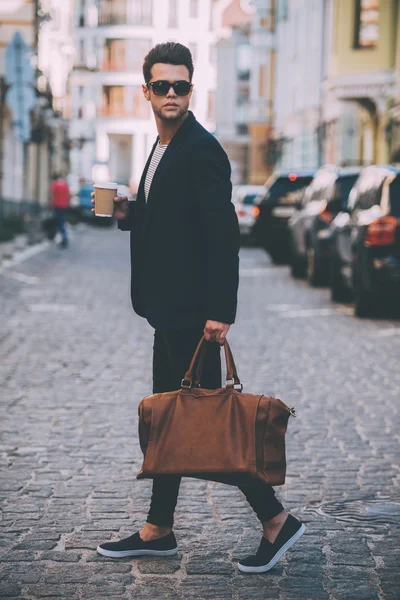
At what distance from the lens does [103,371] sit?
10562mm

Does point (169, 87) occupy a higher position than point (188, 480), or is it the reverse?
point (169, 87)

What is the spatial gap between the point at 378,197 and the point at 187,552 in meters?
10.5

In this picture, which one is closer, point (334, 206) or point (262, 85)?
point (334, 206)

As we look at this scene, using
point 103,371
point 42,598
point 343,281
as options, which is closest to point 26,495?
point 42,598

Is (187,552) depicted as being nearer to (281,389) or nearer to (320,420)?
(320,420)

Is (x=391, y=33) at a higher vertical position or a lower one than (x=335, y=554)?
higher

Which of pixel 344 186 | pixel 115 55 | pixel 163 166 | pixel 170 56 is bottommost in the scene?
pixel 344 186

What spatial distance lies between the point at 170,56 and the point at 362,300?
10.6 m

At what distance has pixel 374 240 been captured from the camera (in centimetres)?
1478

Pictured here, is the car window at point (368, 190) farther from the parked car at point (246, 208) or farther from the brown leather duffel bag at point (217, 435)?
the parked car at point (246, 208)

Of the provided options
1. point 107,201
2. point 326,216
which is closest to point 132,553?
point 107,201

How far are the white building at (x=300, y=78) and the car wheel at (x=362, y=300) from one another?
32174 millimetres

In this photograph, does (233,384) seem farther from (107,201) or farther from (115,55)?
(115,55)

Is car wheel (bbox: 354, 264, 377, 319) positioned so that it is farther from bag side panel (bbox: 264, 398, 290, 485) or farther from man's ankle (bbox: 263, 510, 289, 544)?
bag side panel (bbox: 264, 398, 290, 485)
